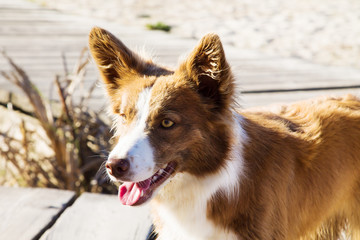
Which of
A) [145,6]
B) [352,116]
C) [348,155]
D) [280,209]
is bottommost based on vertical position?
[145,6]

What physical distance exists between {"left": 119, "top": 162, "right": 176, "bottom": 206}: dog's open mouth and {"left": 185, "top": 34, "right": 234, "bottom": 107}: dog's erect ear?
459 millimetres

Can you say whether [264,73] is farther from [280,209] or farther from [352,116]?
[280,209]

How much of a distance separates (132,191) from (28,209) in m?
1.05

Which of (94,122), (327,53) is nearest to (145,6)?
(327,53)

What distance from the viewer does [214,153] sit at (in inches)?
102

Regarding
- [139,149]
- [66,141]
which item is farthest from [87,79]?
[139,149]

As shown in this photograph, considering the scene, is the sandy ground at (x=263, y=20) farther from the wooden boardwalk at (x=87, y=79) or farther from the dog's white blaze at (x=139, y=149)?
the dog's white blaze at (x=139, y=149)

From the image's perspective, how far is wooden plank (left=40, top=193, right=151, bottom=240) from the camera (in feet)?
9.55

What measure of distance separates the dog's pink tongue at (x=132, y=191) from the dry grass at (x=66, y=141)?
76.6 inches

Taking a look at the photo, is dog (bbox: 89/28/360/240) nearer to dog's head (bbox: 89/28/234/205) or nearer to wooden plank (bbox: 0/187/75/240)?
dog's head (bbox: 89/28/234/205)

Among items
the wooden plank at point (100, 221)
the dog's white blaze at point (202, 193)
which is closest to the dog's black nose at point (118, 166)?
the dog's white blaze at point (202, 193)

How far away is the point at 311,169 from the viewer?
2805 mm

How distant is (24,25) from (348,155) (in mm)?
8446

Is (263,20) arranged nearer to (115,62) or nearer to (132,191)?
(115,62)
